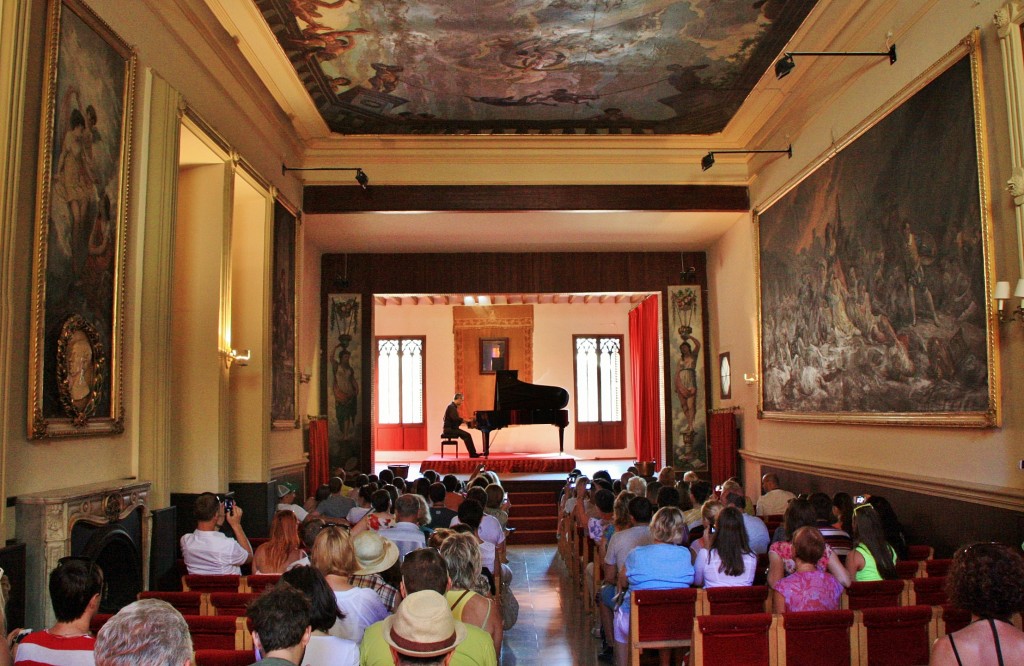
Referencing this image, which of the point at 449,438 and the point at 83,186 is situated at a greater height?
the point at 83,186

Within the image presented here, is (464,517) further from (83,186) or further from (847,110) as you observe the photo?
(847,110)

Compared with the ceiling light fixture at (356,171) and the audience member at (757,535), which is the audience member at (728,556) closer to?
the audience member at (757,535)

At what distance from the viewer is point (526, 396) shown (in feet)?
60.3

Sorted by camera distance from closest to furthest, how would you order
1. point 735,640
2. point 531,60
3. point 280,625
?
1. point 280,625
2. point 735,640
3. point 531,60

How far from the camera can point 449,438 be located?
770 inches

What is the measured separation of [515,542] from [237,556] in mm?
7967

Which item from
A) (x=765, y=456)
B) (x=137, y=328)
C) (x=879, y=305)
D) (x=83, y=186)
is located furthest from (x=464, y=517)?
(x=765, y=456)

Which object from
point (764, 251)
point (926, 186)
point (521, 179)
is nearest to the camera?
point (926, 186)

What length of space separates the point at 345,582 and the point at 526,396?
1429 centimetres

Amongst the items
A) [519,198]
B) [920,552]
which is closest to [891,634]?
[920,552]

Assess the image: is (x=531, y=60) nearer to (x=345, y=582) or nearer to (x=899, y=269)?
(x=899, y=269)

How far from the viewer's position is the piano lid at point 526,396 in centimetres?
1822

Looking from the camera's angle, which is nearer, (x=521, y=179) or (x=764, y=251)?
(x=764, y=251)

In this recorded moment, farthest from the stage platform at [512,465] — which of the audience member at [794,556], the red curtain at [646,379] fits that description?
the audience member at [794,556]
